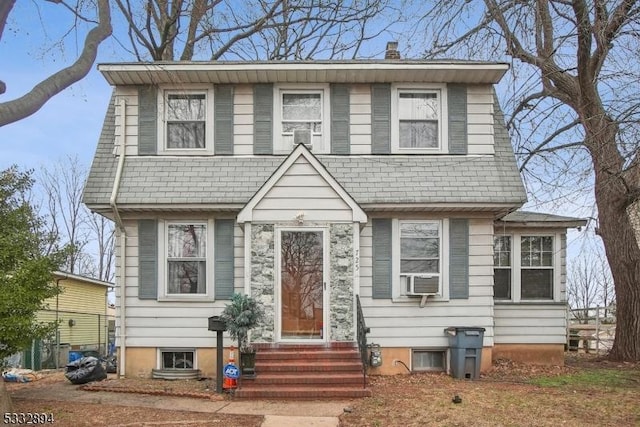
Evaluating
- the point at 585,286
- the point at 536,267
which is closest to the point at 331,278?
the point at 536,267

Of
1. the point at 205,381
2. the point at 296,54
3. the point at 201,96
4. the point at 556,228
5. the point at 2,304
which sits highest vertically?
the point at 296,54

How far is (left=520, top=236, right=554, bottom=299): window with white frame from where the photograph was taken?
12.8 m

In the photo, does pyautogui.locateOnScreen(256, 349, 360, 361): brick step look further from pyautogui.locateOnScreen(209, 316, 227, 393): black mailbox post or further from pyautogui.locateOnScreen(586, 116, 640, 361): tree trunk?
pyautogui.locateOnScreen(586, 116, 640, 361): tree trunk

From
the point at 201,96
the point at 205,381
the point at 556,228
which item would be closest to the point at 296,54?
the point at 201,96

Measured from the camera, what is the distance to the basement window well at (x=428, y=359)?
11734 mm

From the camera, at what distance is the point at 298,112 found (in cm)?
1220

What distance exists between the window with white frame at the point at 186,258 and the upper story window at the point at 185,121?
1521 millimetres

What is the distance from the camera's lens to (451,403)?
8.85 metres

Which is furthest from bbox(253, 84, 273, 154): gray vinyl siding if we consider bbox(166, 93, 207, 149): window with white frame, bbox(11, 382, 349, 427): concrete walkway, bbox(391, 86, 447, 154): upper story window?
bbox(11, 382, 349, 427): concrete walkway

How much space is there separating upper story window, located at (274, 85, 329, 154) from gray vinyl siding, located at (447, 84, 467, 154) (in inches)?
90.8

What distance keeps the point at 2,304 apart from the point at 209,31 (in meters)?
12.6

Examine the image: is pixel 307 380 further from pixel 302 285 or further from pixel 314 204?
pixel 314 204

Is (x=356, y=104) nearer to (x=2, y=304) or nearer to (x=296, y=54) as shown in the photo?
(x=2, y=304)

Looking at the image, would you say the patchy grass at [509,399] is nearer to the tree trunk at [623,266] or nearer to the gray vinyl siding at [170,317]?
the tree trunk at [623,266]
